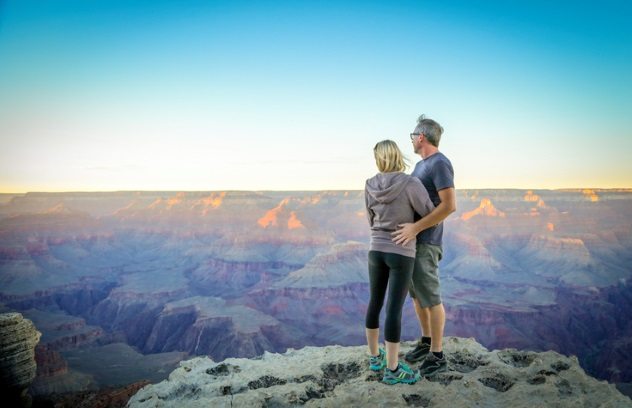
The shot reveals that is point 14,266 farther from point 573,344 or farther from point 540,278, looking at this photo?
point 540,278

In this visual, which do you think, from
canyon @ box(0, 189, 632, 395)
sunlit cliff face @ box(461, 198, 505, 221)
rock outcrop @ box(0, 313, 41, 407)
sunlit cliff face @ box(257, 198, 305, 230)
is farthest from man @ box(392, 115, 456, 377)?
sunlit cliff face @ box(461, 198, 505, 221)

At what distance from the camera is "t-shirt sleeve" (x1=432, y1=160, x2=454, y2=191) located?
403cm

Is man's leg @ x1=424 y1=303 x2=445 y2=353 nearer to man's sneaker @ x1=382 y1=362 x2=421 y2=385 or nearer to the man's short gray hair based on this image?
man's sneaker @ x1=382 y1=362 x2=421 y2=385

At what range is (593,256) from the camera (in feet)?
265

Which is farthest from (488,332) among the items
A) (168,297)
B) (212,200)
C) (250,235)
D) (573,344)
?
(212,200)

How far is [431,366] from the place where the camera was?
14.5 ft

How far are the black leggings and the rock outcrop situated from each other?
15.8m

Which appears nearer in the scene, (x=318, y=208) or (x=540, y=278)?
(x=540, y=278)

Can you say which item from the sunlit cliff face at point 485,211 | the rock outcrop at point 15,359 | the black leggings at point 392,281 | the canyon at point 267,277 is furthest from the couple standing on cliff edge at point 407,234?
the sunlit cliff face at point 485,211

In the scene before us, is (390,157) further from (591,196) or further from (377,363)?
(591,196)

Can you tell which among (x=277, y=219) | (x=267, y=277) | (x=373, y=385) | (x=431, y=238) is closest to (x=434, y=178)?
(x=431, y=238)

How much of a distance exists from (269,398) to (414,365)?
1759 mm

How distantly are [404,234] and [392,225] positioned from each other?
0.15 m

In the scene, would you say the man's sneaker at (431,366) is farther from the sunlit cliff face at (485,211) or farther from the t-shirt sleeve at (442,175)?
the sunlit cliff face at (485,211)
